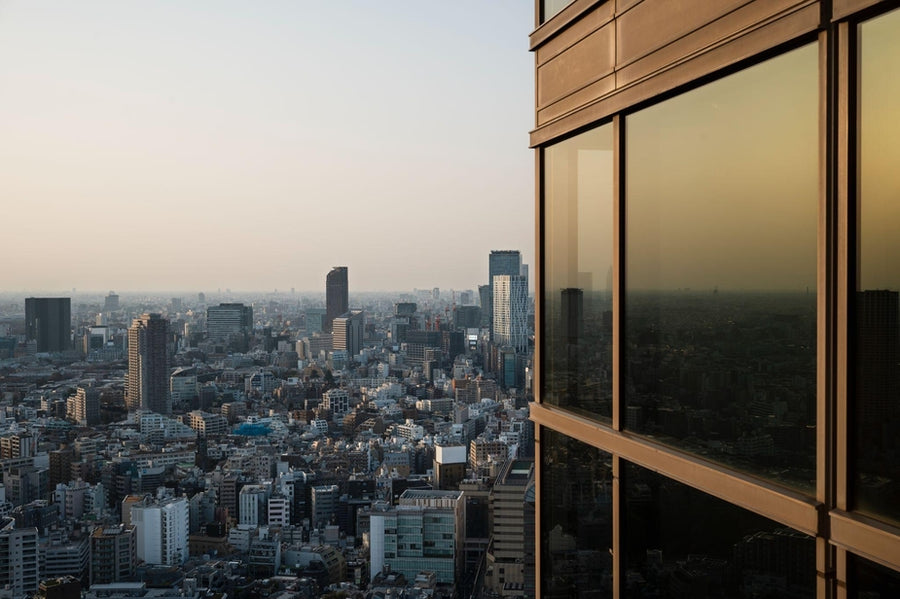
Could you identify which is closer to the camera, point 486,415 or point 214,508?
point 214,508

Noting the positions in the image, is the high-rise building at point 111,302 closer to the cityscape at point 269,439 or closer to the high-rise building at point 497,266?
the cityscape at point 269,439

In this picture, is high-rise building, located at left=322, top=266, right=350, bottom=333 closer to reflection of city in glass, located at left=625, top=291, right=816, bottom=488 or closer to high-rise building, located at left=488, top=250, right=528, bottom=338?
high-rise building, located at left=488, top=250, right=528, bottom=338

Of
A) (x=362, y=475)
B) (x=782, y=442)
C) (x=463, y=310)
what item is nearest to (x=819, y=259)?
(x=782, y=442)

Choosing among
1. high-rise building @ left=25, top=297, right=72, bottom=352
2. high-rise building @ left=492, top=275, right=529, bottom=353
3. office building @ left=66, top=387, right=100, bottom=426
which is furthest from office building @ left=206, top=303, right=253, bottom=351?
high-rise building @ left=492, top=275, right=529, bottom=353

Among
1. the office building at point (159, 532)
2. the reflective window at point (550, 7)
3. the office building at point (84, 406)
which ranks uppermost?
the reflective window at point (550, 7)

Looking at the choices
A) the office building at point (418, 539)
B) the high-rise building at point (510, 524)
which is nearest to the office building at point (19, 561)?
the office building at point (418, 539)

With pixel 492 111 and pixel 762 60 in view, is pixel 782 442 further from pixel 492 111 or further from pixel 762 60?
pixel 492 111

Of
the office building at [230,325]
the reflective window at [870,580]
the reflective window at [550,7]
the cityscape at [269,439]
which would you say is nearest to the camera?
the reflective window at [870,580]
